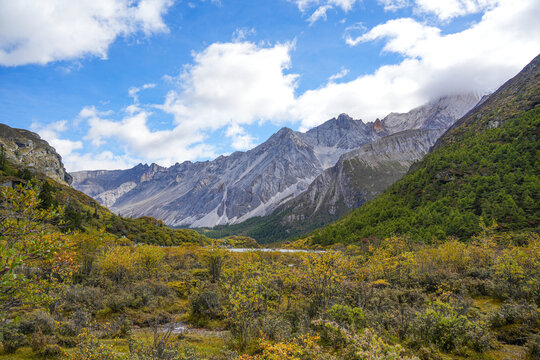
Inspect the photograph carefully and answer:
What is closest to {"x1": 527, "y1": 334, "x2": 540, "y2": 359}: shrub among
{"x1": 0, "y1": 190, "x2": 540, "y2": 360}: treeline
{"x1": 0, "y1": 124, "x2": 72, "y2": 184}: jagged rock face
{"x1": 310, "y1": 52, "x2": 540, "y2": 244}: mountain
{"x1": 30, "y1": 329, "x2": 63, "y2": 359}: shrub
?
{"x1": 0, "y1": 190, "x2": 540, "y2": 360}: treeline

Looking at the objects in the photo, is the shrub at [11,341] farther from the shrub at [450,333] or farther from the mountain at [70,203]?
the shrub at [450,333]

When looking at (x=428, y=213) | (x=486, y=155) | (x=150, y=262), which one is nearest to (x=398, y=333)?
(x=150, y=262)

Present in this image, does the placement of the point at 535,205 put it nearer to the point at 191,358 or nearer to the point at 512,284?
the point at 512,284

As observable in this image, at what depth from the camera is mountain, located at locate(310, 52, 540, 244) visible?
5675cm

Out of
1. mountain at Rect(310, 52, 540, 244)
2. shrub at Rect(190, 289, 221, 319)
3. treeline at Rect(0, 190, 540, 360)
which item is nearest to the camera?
treeline at Rect(0, 190, 540, 360)

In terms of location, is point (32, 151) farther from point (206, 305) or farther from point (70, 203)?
point (206, 305)

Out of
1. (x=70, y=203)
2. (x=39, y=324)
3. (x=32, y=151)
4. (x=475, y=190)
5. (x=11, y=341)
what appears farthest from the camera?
(x=32, y=151)

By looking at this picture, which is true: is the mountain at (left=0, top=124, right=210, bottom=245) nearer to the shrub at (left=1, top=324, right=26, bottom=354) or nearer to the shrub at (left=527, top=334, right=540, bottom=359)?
the shrub at (left=1, top=324, right=26, bottom=354)

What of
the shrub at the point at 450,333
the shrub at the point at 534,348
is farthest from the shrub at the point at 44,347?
the shrub at the point at 534,348

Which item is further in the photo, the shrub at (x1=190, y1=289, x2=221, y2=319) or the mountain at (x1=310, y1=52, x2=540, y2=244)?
the mountain at (x1=310, y1=52, x2=540, y2=244)

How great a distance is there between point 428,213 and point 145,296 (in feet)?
239

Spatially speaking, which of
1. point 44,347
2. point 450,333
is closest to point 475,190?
point 450,333

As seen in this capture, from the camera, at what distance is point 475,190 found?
2670 inches

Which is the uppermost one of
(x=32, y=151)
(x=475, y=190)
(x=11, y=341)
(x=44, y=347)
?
(x=32, y=151)
